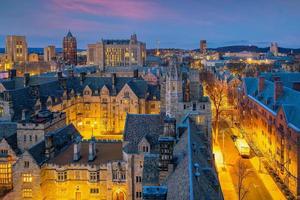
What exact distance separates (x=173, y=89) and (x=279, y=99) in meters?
22.6

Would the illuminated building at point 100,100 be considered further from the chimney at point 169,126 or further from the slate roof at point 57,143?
the chimney at point 169,126

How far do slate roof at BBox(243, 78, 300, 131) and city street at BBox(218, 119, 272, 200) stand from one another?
10.1 meters

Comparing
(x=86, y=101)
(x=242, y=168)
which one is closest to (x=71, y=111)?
(x=86, y=101)

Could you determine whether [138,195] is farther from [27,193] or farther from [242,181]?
[242,181]

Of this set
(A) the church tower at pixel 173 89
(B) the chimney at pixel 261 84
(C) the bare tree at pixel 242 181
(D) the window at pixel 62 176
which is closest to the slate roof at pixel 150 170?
(C) the bare tree at pixel 242 181

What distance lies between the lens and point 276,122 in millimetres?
69375

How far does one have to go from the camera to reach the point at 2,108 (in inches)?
2894

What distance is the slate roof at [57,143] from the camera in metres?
53.8

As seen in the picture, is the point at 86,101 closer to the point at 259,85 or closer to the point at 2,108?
the point at 2,108

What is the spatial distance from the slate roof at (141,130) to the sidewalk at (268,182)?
1859cm

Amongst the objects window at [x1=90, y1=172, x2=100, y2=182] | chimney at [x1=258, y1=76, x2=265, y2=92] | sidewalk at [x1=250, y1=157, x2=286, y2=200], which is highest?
chimney at [x1=258, y1=76, x2=265, y2=92]

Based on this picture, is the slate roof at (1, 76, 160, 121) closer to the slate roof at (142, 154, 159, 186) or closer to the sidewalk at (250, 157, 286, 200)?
the sidewalk at (250, 157, 286, 200)

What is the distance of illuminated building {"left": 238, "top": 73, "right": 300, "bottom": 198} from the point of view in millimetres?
59875

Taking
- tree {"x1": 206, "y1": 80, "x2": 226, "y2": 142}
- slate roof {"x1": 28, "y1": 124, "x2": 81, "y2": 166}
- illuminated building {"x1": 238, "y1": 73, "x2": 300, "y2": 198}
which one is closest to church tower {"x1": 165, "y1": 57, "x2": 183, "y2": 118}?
slate roof {"x1": 28, "y1": 124, "x2": 81, "y2": 166}
